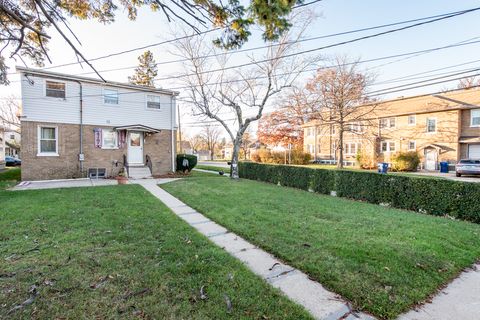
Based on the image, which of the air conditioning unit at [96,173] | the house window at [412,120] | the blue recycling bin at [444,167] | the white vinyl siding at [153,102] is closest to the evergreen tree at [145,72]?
the white vinyl siding at [153,102]

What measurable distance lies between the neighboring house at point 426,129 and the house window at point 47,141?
898 inches

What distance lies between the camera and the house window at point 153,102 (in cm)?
1526

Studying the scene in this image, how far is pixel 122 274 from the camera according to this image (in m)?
3.10

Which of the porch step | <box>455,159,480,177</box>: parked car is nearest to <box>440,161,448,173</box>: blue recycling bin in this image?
<box>455,159,480,177</box>: parked car

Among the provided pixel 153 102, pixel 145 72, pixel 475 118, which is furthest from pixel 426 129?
pixel 145 72

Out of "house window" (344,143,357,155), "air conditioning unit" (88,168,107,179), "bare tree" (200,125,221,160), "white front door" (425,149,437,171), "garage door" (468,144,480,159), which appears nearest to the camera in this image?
"air conditioning unit" (88,168,107,179)

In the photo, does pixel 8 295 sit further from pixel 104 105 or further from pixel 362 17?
pixel 104 105

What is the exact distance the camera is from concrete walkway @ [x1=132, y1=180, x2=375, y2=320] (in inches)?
101

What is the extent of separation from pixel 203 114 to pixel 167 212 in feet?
32.6

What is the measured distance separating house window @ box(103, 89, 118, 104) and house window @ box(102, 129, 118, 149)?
1665 mm

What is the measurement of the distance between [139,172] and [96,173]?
2185 mm

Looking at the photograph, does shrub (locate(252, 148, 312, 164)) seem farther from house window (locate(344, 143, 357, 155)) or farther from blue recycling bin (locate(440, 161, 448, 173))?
blue recycling bin (locate(440, 161, 448, 173))

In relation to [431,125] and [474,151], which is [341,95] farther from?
[474,151]

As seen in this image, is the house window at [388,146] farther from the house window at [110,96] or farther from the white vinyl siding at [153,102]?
the house window at [110,96]
